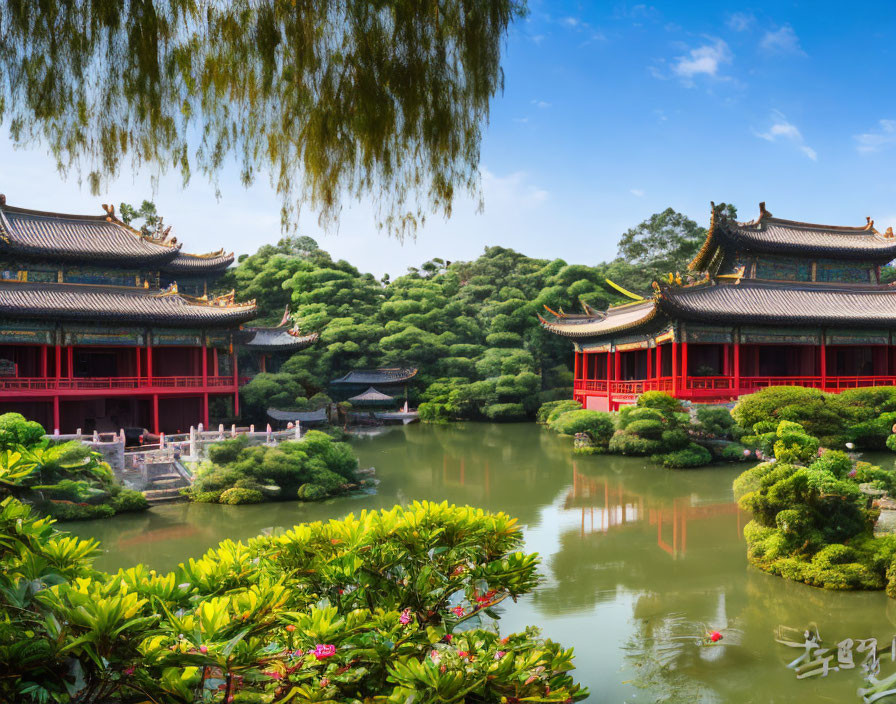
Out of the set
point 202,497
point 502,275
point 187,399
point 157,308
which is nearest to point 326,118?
point 202,497

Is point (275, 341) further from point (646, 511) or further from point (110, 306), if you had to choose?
point (646, 511)

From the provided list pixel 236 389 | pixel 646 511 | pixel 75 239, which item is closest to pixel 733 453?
pixel 646 511

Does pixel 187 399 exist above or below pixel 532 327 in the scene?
below

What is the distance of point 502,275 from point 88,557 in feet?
129

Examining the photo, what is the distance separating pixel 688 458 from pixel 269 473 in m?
10.3

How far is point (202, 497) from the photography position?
1322 centimetres

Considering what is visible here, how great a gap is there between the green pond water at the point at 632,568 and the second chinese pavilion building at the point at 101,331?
8.07 metres

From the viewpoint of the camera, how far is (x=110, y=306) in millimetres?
19297

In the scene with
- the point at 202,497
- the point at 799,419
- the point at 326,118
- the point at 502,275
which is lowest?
the point at 202,497

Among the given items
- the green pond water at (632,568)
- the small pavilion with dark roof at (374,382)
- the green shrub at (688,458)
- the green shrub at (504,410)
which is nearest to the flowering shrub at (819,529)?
the green pond water at (632,568)

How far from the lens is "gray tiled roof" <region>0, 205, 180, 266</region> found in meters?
19.5

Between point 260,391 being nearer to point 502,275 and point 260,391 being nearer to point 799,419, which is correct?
point 799,419

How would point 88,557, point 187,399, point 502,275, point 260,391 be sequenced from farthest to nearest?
point 502,275 → point 260,391 → point 187,399 → point 88,557

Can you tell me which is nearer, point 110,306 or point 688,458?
point 688,458
